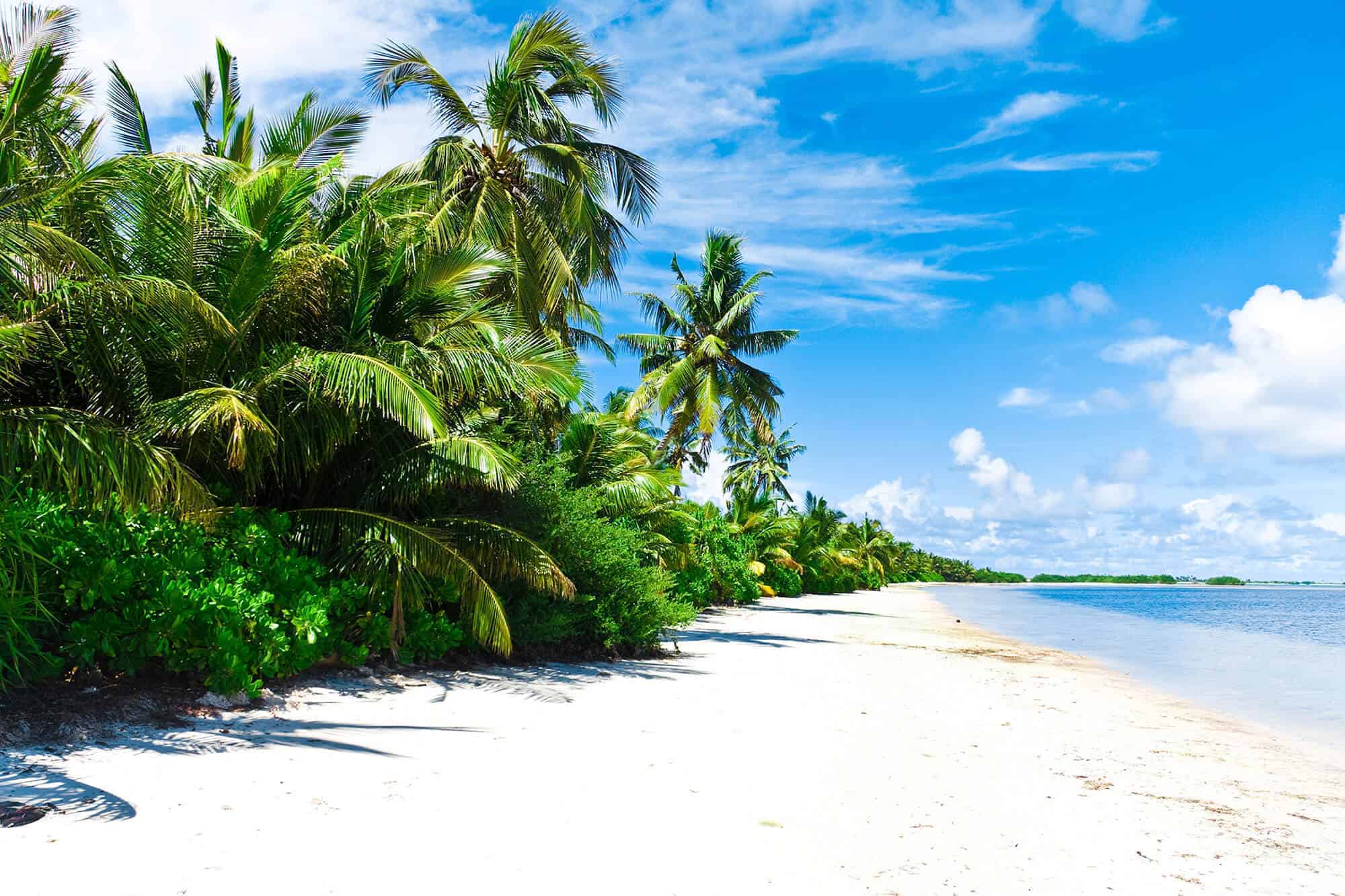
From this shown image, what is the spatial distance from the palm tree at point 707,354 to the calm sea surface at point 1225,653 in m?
10.5

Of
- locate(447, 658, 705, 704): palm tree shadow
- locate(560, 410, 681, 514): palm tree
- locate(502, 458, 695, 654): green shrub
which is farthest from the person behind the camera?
locate(560, 410, 681, 514): palm tree

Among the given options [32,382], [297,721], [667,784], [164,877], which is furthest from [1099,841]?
[32,382]

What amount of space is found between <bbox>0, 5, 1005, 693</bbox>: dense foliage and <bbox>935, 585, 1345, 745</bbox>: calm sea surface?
843 cm

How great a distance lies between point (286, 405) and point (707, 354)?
17518 mm

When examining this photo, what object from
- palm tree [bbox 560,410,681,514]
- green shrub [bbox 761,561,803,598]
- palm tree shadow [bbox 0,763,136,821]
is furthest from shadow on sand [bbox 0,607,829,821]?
green shrub [bbox 761,561,803,598]

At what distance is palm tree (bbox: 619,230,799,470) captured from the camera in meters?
24.0

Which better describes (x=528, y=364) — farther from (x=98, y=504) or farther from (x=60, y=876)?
(x=60, y=876)

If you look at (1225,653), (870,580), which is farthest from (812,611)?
(870,580)

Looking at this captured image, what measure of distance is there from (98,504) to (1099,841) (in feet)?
21.8

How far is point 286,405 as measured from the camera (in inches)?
298

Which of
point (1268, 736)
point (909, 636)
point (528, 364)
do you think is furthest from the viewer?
point (909, 636)

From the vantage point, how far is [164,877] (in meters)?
3.39

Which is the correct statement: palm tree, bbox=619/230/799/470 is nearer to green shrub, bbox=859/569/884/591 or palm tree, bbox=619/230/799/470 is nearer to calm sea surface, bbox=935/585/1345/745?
calm sea surface, bbox=935/585/1345/745

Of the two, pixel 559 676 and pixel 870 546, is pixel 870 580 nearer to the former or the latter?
pixel 870 546
